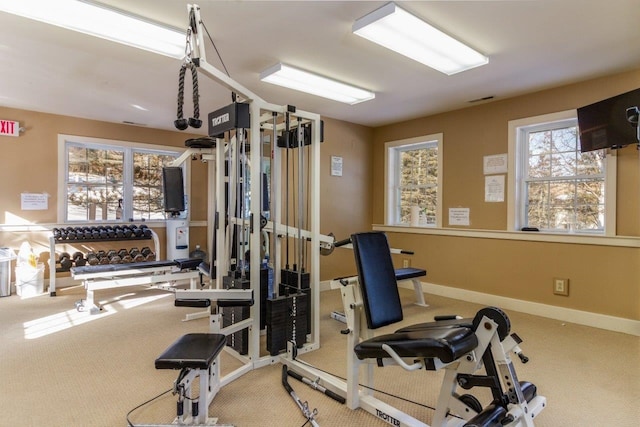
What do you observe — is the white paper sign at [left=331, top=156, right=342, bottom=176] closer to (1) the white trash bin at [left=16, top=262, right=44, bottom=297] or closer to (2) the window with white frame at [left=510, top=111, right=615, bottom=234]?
(2) the window with white frame at [left=510, top=111, right=615, bottom=234]

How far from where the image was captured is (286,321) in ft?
8.39

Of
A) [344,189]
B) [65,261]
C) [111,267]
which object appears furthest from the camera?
[344,189]

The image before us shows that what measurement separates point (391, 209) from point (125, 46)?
377 centimetres

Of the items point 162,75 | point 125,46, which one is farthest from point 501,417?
point 162,75

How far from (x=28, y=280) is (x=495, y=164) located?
5.58 m


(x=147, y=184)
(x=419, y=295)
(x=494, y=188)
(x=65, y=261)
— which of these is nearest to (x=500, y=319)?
(x=419, y=295)

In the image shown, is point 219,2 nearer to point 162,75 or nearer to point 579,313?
point 162,75

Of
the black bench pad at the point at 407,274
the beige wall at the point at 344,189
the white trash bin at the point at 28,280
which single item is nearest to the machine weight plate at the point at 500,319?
the black bench pad at the point at 407,274

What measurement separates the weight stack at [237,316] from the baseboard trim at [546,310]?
2.06 meters

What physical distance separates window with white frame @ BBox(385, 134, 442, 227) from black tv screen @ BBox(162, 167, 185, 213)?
2827 millimetres

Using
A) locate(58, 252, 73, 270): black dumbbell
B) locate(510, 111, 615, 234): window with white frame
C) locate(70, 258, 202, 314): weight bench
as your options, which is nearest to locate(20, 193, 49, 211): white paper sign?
locate(58, 252, 73, 270): black dumbbell

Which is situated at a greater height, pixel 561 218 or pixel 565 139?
pixel 565 139

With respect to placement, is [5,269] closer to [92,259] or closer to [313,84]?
[92,259]

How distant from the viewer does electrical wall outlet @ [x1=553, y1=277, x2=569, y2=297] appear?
3.46 m
